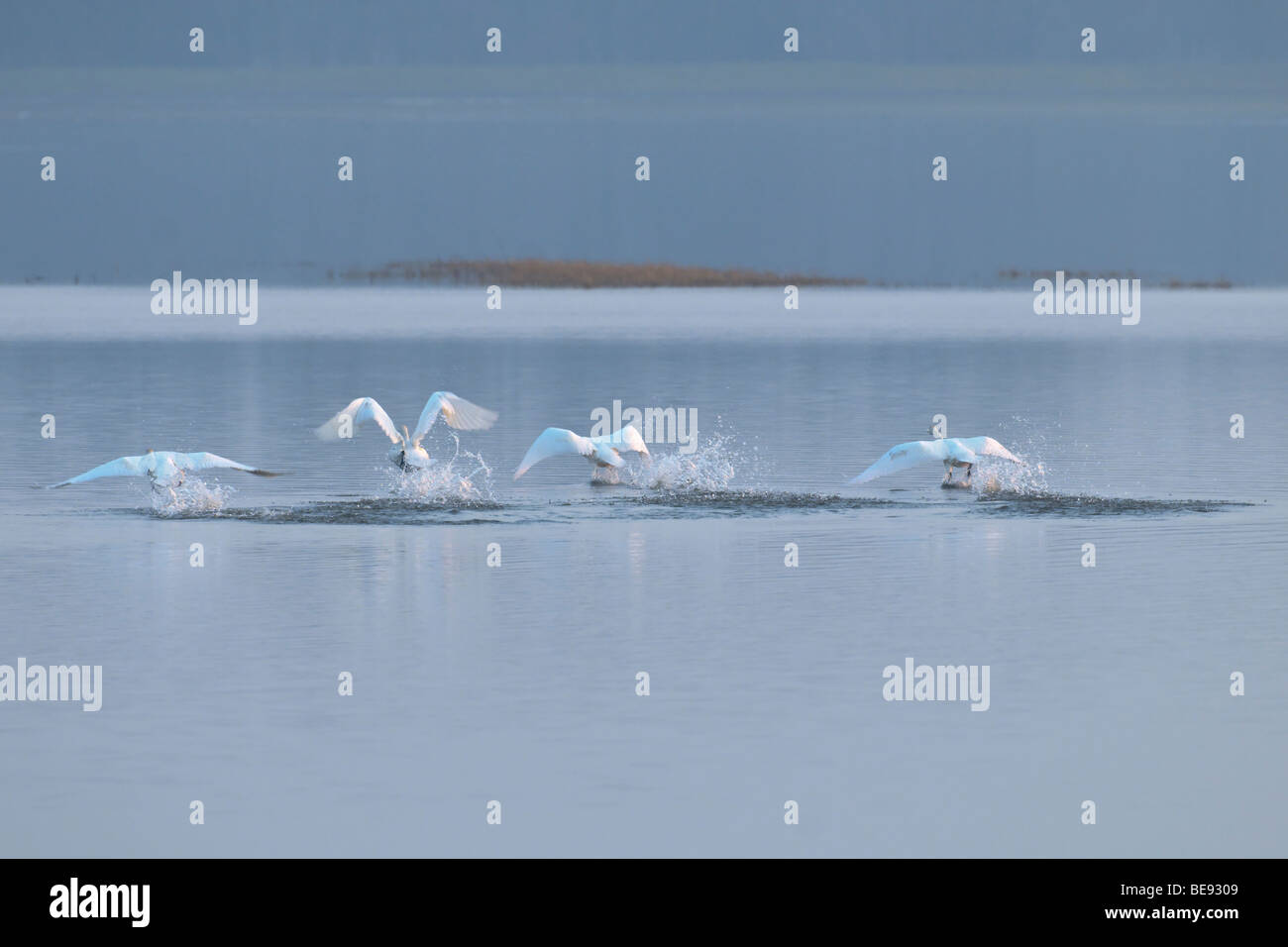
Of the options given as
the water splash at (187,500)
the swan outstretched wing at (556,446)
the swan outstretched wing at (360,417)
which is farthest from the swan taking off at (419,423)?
the water splash at (187,500)

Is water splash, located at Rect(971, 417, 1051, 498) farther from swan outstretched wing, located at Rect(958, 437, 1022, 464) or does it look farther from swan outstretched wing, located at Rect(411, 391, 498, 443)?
swan outstretched wing, located at Rect(411, 391, 498, 443)

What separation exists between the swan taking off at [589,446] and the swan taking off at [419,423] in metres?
0.59

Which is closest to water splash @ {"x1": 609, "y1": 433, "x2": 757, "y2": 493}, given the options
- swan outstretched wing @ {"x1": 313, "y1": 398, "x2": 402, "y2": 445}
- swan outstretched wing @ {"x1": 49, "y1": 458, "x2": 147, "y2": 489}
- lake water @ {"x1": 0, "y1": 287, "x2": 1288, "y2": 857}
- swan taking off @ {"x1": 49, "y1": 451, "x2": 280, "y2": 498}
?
lake water @ {"x1": 0, "y1": 287, "x2": 1288, "y2": 857}

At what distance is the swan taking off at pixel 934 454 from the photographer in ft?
70.4

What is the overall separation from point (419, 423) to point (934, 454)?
204 inches

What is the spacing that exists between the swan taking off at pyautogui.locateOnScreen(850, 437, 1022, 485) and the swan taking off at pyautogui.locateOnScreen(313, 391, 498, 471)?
391 cm

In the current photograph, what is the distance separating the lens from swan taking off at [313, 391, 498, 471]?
21844mm

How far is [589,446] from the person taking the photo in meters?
22.6

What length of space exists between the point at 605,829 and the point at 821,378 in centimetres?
3524

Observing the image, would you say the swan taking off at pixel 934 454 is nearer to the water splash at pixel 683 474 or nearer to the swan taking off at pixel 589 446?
the water splash at pixel 683 474

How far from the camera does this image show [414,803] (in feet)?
35.8

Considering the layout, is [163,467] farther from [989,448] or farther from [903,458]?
[989,448]
